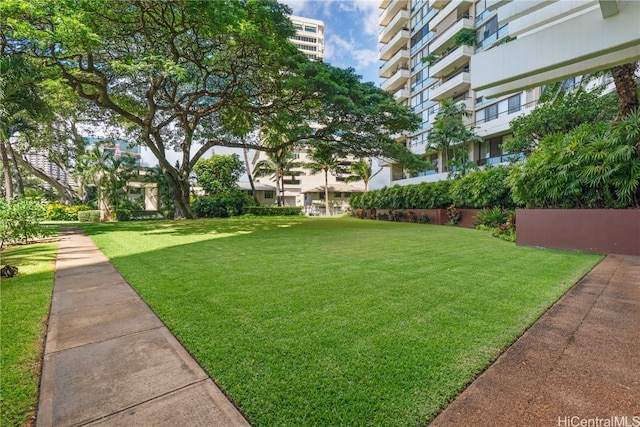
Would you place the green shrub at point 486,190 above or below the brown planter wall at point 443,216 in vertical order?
above

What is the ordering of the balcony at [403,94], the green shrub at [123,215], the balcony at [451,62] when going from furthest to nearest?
the balcony at [403,94]
the balcony at [451,62]
the green shrub at [123,215]

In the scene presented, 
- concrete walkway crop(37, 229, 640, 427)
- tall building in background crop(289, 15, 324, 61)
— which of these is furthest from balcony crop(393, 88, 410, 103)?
concrete walkway crop(37, 229, 640, 427)

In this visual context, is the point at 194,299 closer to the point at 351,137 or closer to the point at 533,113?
the point at 351,137

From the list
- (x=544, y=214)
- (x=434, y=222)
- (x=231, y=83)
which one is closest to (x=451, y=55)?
(x=434, y=222)

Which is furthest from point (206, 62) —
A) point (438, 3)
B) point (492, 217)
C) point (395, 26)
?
point (395, 26)

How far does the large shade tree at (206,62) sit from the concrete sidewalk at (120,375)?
7.80m

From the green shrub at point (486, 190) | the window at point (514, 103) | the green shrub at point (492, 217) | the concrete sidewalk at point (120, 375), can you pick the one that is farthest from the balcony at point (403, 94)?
the concrete sidewalk at point (120, 375)

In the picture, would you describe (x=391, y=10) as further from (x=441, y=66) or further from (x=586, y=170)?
(x=586, y=170)

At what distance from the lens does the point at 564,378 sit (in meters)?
1.94

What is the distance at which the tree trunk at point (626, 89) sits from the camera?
23.6ft

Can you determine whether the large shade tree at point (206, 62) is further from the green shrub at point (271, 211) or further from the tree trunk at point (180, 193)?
the green shrub at point (271, 211)

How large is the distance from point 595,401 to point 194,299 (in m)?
3.52

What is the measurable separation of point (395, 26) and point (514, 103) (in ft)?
68.0

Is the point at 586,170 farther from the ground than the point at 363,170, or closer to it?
closer to it
